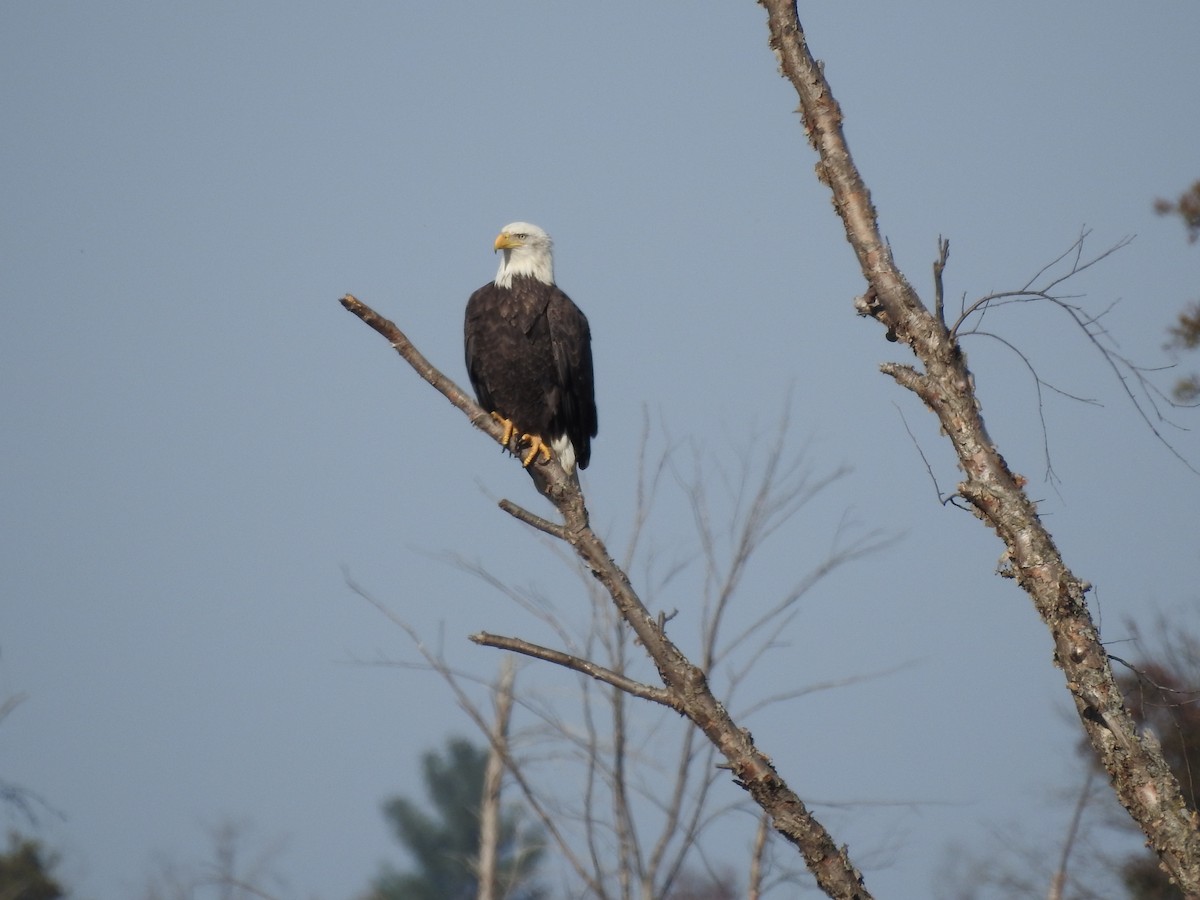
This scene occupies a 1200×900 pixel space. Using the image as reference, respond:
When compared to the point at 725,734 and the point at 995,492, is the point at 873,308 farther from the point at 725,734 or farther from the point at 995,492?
the point at 725,734

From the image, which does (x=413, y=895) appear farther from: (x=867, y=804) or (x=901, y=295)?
(x=901, y=295)

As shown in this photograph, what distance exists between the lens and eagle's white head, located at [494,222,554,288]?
Result: 290 inches

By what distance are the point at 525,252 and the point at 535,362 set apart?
0.93 metres

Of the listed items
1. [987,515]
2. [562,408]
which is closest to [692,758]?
[562,408]

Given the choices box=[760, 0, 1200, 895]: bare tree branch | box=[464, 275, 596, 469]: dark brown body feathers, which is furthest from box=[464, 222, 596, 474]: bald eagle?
box=[760, 0, 1200, 895]: bare tree branch

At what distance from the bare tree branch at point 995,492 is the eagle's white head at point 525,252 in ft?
11.2

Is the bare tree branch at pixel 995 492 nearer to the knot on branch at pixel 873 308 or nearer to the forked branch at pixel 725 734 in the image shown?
the knot on branch at pixel 873 308

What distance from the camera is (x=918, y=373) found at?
365 centimetres

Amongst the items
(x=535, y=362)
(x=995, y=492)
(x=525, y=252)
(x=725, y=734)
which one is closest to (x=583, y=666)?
(x=725, y=734)

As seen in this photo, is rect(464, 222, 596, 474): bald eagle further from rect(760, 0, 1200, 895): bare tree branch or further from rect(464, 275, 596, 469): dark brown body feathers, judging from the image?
rect(760, 0, 1200, 895): bare tree branch

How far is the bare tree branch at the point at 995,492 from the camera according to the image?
10.5ft

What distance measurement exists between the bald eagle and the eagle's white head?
108 millimetres

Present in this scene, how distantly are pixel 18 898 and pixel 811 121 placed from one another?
13.8 m

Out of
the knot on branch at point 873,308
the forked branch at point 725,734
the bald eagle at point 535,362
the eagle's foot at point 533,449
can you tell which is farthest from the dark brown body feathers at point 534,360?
the knot on branch at point 873,308
